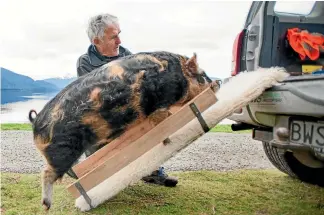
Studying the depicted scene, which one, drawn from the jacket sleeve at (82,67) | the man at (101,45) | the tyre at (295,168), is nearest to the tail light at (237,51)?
the tyre at (295,168)

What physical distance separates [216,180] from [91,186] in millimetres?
1593

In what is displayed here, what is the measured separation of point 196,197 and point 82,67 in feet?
4.61

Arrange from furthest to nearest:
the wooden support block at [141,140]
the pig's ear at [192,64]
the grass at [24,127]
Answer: the grass at [24,127]
the pig's ear at [192,64]
the wooden support block at [141,140]

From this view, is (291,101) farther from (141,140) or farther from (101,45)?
(101,45)

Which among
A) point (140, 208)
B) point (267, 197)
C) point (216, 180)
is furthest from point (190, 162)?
point (140, 208)

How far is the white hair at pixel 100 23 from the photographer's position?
3.16 metres

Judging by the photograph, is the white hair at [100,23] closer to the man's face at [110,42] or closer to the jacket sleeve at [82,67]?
the man's face at [110,42]

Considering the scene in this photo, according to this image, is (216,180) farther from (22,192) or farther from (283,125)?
(22,192)

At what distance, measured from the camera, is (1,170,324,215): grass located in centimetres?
308

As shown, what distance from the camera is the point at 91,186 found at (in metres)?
2.72

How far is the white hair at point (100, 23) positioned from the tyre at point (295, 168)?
181cm

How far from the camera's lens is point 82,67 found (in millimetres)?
3354

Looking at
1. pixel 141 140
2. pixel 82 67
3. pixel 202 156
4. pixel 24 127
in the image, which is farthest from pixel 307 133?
pixel 24 127

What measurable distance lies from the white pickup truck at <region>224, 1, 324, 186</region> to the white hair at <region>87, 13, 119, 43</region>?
110cm
